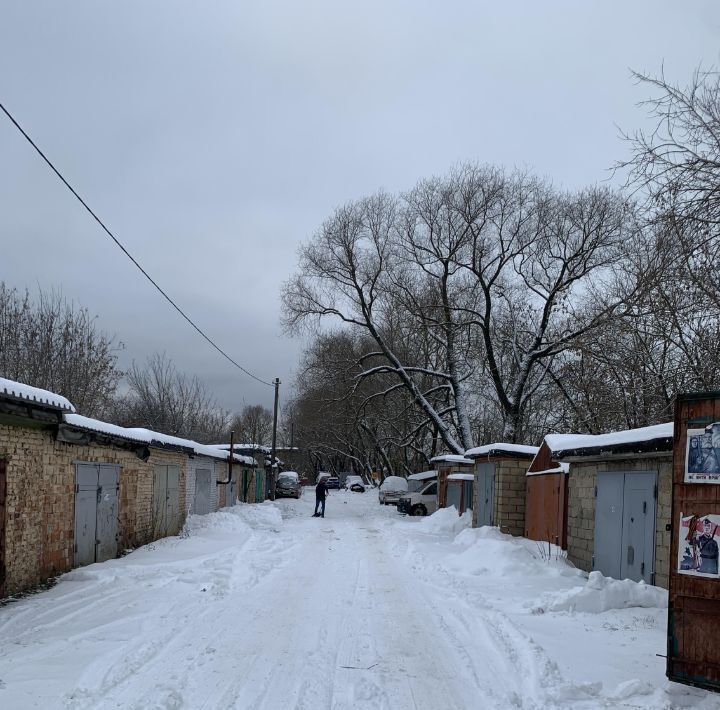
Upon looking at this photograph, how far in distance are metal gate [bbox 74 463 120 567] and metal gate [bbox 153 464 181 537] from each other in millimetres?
3109

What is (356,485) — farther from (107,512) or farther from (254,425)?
(107,512)

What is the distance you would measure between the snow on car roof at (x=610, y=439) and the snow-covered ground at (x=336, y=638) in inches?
80.8

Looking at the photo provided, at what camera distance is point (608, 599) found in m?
9.40

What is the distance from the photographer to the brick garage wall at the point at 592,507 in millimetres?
9773

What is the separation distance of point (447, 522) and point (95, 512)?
14.2 m

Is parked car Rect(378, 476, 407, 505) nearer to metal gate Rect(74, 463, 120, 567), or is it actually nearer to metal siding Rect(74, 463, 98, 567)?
metal gate Rect(74, 463, 120, 567)

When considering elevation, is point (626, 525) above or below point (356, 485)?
above

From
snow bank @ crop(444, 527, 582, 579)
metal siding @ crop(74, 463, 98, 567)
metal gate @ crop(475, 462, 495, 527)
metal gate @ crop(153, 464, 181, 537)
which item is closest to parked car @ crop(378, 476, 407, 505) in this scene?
metal gate @ crop(475, 462, 495, 527)

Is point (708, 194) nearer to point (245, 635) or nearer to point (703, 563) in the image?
point (703, 563)

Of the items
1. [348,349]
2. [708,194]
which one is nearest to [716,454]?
[708,194]

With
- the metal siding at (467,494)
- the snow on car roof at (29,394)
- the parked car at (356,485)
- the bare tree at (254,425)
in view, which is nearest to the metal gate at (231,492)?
the metal siding at (467,494)

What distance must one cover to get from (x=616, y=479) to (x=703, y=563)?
5.53m

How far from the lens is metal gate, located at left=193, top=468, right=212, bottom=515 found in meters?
22.7

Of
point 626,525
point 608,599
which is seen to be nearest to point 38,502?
point 608,599
